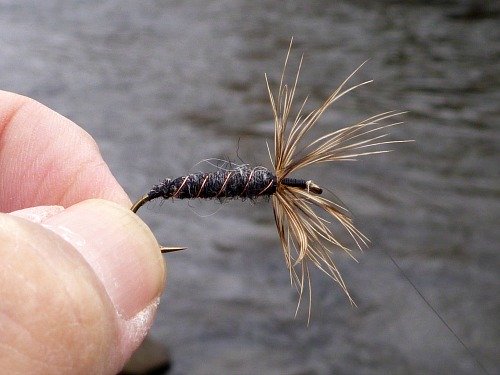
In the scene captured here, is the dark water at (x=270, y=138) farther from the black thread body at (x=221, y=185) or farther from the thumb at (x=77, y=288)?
the thumb at (x=77, y=288)

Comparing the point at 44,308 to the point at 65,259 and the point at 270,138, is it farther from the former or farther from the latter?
the point at 270,138

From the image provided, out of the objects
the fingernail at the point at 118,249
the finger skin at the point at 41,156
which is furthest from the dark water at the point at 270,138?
the fingernail at the point at 118,249

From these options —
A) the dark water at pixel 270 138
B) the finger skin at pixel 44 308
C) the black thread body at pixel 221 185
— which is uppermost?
the finger skin at pixel 44 308

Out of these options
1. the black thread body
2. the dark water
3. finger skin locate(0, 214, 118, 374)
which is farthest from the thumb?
the dark water

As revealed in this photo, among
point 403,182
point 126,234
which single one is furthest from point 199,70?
point 126,234

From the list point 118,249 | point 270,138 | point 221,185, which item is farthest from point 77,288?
point 270,138

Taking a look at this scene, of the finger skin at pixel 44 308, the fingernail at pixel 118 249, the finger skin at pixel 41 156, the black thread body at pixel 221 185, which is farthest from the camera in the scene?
the finger skin at pixel 41 156
